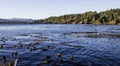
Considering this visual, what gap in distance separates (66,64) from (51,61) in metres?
2.65

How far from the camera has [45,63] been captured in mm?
31719

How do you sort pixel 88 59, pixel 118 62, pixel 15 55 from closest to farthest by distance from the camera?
pixel 118 62, pixel 88 59, pixel 15 55

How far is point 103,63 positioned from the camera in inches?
1267

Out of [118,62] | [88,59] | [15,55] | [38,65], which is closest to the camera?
[38,65]

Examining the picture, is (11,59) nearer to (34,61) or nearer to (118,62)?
(34,61)

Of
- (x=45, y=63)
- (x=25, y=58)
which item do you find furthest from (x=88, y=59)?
(x=25, y=58)

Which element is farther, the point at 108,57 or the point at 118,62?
the point at 108,57

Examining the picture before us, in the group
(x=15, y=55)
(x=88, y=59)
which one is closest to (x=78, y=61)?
(x=88, y=59)

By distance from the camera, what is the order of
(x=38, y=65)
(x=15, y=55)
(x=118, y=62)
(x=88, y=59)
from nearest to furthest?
1. (x=38, y=65)
2. (x=118, y=62)
3. (x=88, y=59)
4. (x=15, y=55)

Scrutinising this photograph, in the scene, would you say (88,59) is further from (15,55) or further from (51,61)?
(15,55)

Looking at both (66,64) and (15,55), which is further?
(15,55)

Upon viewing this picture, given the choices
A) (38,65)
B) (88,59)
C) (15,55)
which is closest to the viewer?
(38,65)

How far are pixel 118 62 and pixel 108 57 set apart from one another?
382cm

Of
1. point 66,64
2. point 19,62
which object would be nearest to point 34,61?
point 19,62
